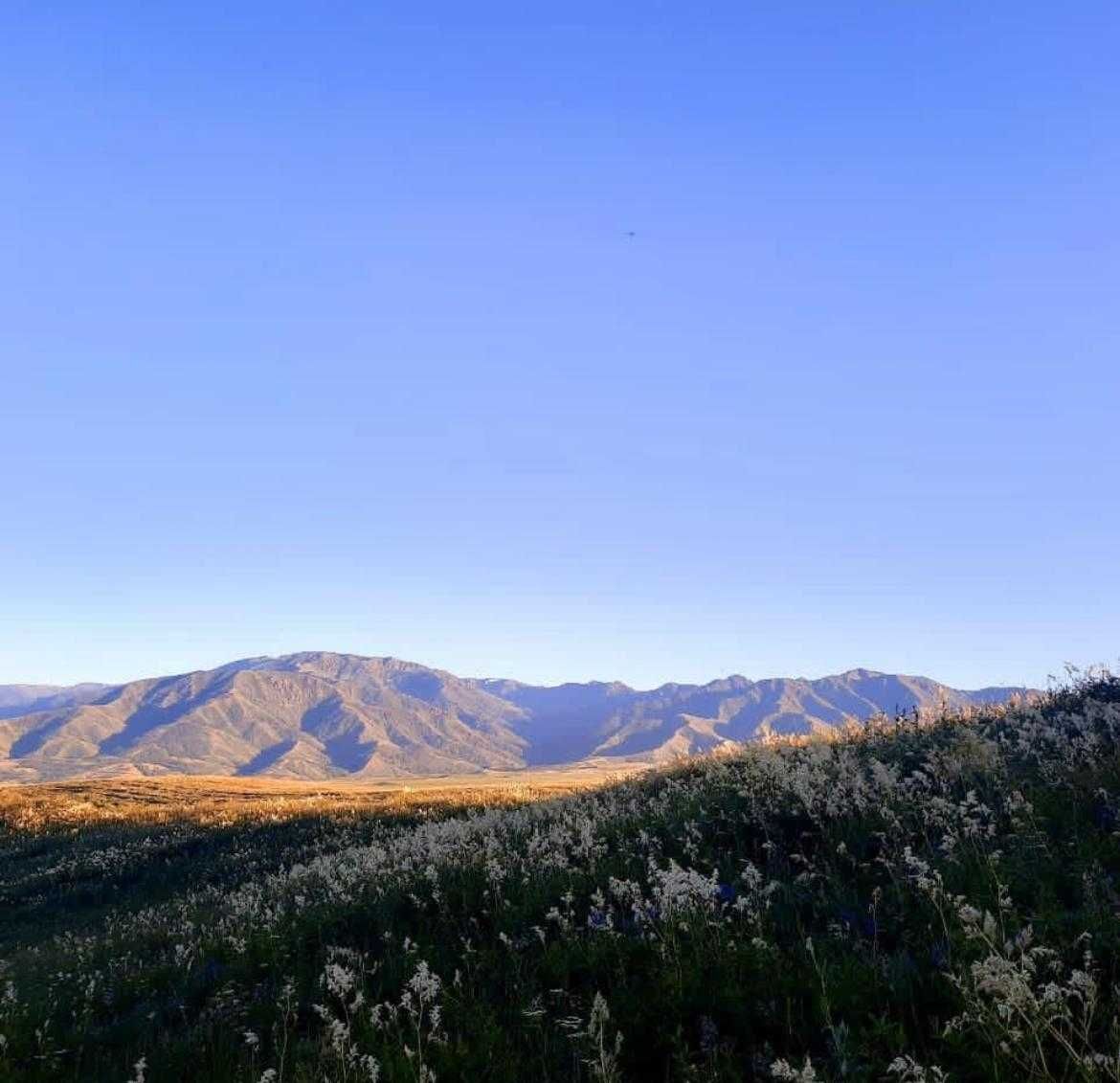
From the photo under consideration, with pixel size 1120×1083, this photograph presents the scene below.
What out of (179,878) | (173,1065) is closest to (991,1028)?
(173,1065)

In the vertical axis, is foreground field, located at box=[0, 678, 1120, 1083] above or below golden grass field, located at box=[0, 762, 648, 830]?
above

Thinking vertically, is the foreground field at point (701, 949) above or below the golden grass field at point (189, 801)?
above

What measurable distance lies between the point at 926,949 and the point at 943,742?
21.7ft

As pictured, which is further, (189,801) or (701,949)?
(189,801)

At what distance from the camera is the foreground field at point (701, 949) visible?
4449 mm

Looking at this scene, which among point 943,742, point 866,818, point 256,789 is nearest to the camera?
point 866,818

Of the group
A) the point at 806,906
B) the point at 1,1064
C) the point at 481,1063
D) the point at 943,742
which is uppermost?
the point at 943,742

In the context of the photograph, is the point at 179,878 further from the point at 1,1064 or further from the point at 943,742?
the point at 943,742

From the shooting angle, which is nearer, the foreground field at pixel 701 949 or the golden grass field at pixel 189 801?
the foreground field at pixel 701 949

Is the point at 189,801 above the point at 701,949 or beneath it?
beneath

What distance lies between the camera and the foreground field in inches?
175

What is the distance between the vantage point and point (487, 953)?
22.9ft

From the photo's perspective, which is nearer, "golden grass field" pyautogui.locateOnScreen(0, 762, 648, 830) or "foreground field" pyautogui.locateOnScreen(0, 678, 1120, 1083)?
"foreground field" pyautogui.locateOnScreen(0, 678, 1120, 1083)

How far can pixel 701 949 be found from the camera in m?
5.68
